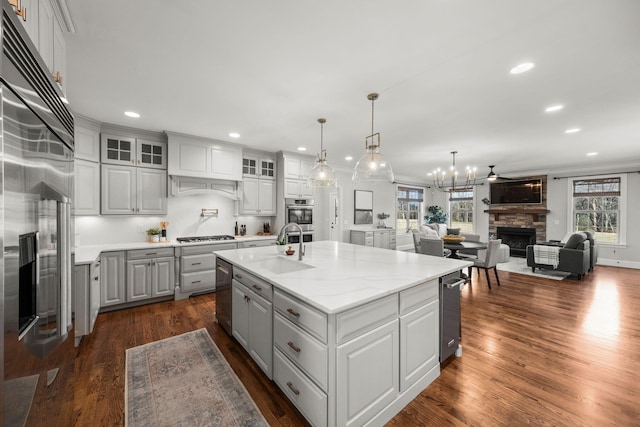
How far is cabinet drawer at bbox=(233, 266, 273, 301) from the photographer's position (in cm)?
197

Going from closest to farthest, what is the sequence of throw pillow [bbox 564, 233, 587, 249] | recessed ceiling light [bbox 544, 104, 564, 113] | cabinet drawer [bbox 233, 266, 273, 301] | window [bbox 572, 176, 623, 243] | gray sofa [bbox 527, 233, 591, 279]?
cabinet drawer [bbox 233, 266, 273, 301], recessed ceiling light [bbox 544, 104, 564, 113], gray sofa [bbox 527, 233, 591, 279], throw pillow [bbox 564, 233, 587, 249], window [bbox 572, 176, 623, 243]

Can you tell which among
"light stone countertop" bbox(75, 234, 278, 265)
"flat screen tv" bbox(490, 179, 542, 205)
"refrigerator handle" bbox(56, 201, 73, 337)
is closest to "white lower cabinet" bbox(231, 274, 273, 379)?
"refrigerator handle" bbox(56, 201, 73, 337)

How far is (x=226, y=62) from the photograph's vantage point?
2154 mm

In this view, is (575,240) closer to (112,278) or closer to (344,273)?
(344,273)

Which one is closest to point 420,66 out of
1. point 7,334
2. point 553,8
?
point 553,8

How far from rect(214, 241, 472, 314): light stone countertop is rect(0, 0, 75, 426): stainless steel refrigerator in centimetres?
106

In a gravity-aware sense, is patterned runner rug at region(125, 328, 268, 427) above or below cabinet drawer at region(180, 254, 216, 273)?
below

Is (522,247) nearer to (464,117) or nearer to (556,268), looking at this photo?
(556,268)

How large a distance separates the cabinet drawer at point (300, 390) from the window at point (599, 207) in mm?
9031

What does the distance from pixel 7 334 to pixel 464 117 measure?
4.16 m

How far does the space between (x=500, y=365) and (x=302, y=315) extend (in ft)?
6.73

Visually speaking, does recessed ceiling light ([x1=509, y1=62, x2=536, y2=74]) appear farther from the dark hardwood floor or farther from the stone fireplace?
the stone fireplace

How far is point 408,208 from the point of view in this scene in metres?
9.38

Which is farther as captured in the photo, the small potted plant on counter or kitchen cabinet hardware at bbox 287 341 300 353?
the small potted plant on counter
